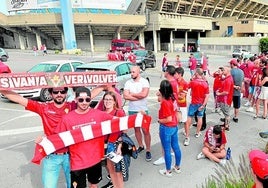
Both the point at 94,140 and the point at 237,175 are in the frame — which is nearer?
the point at 94,140

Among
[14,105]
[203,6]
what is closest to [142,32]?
[203,6]

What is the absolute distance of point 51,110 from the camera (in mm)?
3408

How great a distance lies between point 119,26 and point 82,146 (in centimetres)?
4244

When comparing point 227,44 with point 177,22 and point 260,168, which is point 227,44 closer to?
point 177,22

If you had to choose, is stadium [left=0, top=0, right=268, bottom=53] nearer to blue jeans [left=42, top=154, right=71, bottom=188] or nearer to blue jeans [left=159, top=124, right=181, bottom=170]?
blue jeans [left=159, top=124, right=181, bottom=170]

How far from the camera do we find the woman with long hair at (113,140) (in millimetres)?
3670

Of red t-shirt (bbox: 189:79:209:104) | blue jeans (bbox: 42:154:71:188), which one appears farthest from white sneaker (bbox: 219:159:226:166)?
blue jeans (bbox: 42:154:71:188)

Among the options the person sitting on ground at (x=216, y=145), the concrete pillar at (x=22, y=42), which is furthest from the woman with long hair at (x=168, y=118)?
the concrete pillar at (x=22, y=42)

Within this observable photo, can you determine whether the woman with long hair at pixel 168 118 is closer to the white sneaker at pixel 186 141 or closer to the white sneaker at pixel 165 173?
the white sneaker at pixel 165 173

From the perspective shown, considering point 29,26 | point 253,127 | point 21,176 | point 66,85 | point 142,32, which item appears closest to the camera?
point 66,85

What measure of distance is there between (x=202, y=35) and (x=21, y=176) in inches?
2411

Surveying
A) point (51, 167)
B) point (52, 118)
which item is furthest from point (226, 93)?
point (51, 167)

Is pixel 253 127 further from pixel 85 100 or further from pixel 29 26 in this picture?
pixel 29 26

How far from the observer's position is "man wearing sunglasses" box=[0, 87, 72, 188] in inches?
130
